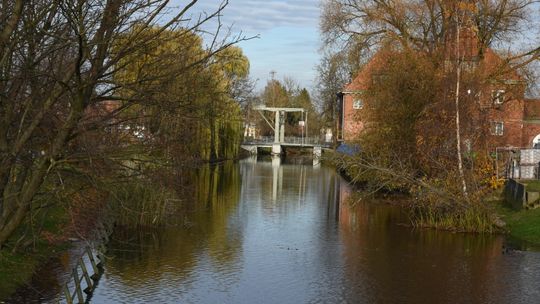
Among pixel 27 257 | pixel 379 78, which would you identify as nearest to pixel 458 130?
pixel 379 78

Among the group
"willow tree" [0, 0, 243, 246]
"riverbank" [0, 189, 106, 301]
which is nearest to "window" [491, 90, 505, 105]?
"riverbank" [0, 189, 106, 301]

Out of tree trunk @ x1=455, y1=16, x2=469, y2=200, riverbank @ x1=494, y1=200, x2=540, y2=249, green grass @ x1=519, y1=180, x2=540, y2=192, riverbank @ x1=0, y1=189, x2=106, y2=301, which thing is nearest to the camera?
riverbank @ x1=0, y1=189, x2=106, y2=301

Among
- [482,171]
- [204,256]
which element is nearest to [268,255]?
[204,256]

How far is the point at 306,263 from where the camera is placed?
56.0ft

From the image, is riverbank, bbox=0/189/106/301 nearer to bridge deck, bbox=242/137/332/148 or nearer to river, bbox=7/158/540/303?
river, bbox=7/158/540/303

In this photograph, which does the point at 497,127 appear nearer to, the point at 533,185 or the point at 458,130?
the point at 533,185

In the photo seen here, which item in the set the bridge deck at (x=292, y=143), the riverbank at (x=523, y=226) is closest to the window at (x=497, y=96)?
the riverbank at (x=523, y=226)

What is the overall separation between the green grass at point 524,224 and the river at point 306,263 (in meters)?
0.85

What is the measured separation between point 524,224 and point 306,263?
8441 mm

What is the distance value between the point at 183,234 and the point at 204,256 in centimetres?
307

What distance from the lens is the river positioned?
554 inches

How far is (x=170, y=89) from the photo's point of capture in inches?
325

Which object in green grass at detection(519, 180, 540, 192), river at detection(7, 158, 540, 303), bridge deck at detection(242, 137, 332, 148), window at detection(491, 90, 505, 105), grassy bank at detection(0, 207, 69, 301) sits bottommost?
river at detection(7, 158, 540, 303)

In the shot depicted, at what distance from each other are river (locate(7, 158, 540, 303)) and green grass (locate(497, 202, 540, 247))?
0.85 meters
